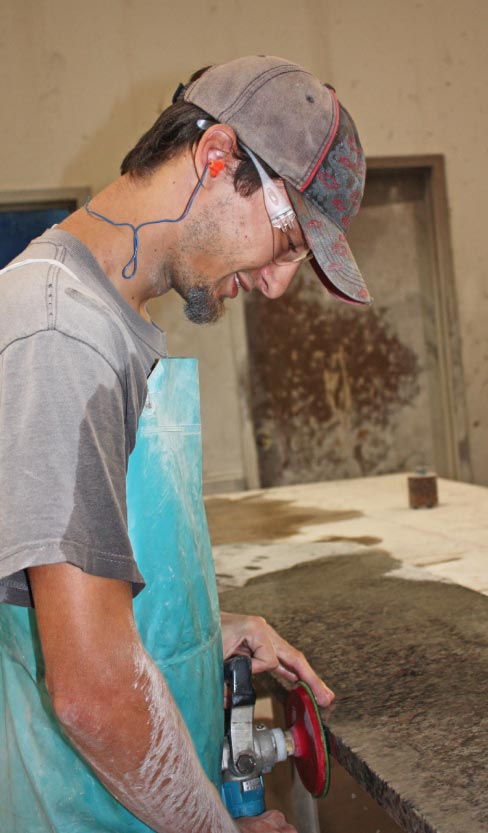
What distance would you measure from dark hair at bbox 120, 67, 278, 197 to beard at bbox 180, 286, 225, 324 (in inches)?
6.0

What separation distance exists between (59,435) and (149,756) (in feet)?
1.20

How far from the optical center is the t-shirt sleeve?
772 mm

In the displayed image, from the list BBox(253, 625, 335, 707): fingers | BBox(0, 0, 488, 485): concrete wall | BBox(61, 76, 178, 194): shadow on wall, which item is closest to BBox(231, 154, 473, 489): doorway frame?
BBox(0, 0, 488, 485): concrete wall

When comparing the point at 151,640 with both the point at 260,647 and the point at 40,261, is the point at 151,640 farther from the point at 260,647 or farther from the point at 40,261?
the point at 40,261

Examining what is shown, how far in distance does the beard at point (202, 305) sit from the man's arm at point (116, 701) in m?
0.48

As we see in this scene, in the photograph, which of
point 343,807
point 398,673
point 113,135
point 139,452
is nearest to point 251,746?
point 398,673

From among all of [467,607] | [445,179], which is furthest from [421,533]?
[445,179]

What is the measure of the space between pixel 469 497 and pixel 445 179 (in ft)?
9.90

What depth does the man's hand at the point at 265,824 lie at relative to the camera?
113 cm

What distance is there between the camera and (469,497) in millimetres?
2922

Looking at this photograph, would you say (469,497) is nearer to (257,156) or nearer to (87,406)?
(257,156)

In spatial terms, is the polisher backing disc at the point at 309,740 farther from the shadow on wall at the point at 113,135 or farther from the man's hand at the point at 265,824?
the shadow on wall at the point at 113,135

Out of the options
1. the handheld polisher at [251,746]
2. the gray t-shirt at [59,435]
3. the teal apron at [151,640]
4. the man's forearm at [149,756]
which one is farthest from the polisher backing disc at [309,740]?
the gray t-shirt at [59,435]

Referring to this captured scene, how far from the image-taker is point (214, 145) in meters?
1.08
